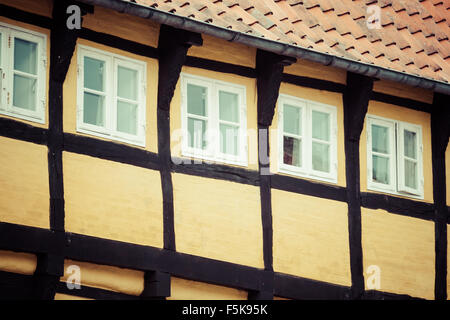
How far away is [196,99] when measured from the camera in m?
13.8

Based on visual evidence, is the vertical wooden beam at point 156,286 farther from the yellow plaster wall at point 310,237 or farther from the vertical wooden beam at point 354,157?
the vertical wooden beam at point 354,157

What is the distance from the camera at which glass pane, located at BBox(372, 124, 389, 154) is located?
15.1 m

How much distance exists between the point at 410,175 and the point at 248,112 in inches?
95.8

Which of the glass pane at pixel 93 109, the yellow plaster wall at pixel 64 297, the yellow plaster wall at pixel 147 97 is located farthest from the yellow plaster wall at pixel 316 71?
the yellow plaster wall at pixel 64 297

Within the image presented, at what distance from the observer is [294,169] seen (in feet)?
46.7

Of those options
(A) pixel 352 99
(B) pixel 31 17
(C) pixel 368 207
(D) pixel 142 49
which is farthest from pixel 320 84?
(B) pixel 31 17

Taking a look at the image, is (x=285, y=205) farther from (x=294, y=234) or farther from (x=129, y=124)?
(x=129, y=124)

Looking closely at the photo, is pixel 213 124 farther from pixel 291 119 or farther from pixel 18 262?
pixel 18 262

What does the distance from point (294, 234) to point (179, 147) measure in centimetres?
167

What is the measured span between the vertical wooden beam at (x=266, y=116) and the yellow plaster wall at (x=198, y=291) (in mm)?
486

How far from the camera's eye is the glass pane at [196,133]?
44.6 feet

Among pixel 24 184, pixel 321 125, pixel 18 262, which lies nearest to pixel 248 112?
pixel 321 125

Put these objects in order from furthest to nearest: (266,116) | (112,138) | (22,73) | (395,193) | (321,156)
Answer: (395,193) < (321,156) < (266,116) < (112,138) < (22,73)

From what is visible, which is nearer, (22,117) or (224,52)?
(22,117)
